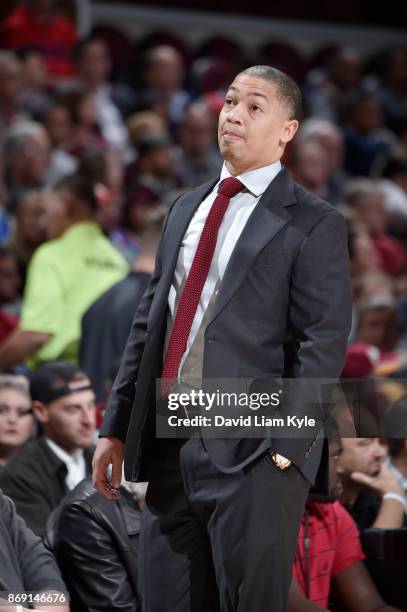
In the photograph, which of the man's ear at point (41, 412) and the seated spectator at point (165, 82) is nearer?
the man's ear at point (41, 412)

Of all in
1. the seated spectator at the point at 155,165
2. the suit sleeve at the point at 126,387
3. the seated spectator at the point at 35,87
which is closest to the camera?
the suit sleeve at the point at 126,387

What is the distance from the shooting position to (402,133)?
1017 centimetres

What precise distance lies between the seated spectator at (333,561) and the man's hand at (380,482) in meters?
0.28

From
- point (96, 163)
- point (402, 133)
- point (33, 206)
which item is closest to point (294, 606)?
point (96, 163)

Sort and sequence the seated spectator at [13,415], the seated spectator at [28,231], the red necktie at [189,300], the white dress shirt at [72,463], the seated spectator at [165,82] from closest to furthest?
the red necktie at [189,300] → the white dress shirt at [72,463] → the seated spectator at [13,415] → the seated spectator at [28,231] → the seated spectator at [165,82]

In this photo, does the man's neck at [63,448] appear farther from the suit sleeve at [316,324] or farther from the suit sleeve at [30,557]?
the suit sleeve at [316,324]

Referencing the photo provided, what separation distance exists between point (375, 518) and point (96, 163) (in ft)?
7.89

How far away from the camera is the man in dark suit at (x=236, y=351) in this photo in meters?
2.54

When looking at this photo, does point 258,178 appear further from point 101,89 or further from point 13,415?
point 101,89

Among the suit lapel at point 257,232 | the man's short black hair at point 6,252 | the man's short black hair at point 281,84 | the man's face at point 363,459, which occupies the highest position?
the man's short black hair at point 281,84

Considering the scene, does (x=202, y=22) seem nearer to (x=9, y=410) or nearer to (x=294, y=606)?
(x=9, y=410)

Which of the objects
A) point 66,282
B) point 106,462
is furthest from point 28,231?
point 106,462

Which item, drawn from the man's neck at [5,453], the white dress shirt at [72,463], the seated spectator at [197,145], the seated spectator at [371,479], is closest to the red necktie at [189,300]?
the seated spectator at [371,479]

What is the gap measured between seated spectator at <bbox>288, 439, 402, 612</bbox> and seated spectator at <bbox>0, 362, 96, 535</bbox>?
0.98m
